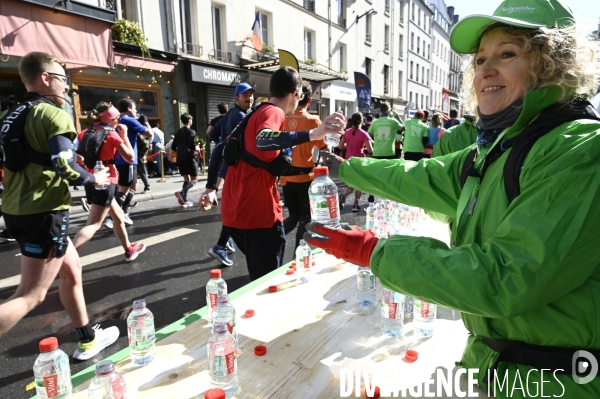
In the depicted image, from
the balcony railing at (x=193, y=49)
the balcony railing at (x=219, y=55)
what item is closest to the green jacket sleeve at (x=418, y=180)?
the balcony railing at (x=193, y=49)

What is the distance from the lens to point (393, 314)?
2.08 meters

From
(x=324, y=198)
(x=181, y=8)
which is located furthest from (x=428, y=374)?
(x=181, y=8)

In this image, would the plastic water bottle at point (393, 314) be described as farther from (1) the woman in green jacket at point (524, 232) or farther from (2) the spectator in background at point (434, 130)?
(2) the spectator in background at point (434, 130)

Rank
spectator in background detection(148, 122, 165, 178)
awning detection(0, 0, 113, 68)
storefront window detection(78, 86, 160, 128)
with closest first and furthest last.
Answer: awning detection(0, 0, 113, 68)
storefront window detection(78, 86, 160, 128)
spectator in background detection(148, 122, 165, 178)

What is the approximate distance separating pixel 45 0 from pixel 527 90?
11.1 meters

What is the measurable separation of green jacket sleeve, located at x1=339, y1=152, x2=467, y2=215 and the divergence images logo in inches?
32.9

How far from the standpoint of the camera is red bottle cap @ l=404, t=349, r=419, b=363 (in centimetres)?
181

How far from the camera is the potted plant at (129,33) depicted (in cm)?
1162

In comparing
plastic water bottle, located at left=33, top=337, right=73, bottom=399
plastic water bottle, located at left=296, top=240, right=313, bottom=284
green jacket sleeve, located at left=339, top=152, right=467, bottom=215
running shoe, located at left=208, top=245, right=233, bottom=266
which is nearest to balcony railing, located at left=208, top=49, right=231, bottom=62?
running shoe, located at left=208, top=245, right=233, bottom=266

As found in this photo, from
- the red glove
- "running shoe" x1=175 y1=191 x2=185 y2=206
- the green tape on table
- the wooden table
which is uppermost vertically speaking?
the red glove

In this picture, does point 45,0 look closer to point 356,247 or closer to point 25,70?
point 25,70

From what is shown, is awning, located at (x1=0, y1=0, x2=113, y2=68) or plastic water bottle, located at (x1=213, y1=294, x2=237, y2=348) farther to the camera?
awning, located at (x1=0, y1=0, x2=113, y2=68)

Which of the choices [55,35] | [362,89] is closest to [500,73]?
[55,35]

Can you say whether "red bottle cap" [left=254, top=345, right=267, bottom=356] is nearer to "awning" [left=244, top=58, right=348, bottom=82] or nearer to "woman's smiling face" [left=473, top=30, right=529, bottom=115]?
"woman's smiling face" [left=473, top=30, right=529, bottom=115]
